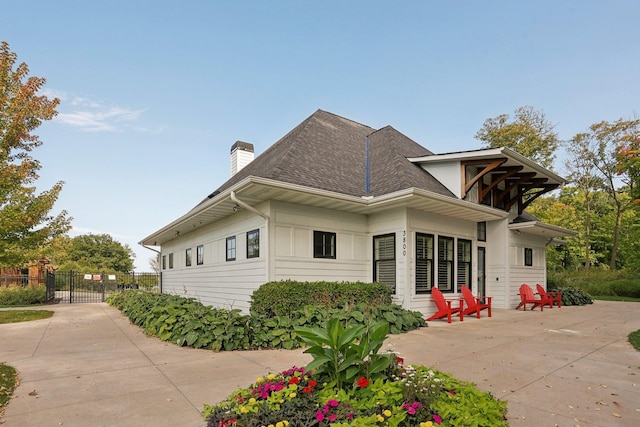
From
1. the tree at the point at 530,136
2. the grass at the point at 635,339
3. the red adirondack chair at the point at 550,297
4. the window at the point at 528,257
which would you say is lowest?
the red adirondack chair at the point at 550,297

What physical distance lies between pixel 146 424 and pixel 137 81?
10262mm

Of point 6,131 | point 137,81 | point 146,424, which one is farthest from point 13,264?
point 146,424

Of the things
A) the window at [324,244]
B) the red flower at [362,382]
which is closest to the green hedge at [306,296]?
the window at [324,244]

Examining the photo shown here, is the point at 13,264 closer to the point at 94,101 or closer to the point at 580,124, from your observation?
the point at 94,101

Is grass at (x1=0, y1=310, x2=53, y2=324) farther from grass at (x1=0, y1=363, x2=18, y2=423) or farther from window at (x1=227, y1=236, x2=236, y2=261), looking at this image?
grass at (x1=0, y1=363, x2=18, y2=423)

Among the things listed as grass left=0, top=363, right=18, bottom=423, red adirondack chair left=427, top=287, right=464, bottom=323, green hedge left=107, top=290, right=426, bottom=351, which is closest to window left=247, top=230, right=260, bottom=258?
green hedge left=107, top=290, right=426, bottom=351

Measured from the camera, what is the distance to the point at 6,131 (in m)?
Answer: 11.2

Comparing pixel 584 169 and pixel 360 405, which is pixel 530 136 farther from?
pixel 360 405

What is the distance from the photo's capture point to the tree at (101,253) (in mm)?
47625

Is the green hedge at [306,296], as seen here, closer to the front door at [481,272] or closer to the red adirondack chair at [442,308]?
the red adirondack chair at [442,308]

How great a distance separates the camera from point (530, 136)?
2689 centimetres

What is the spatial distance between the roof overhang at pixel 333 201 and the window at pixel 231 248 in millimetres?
770

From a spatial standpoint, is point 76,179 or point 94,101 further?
point 76,179

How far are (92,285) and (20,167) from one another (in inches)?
544
